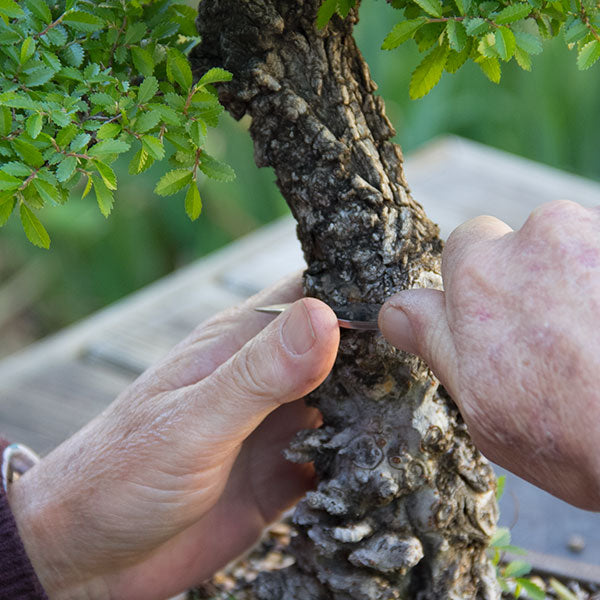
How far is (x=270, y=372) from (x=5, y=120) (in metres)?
0.35

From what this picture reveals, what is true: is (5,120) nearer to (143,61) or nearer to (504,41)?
(143,61)

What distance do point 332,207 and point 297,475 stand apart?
1.58 ft

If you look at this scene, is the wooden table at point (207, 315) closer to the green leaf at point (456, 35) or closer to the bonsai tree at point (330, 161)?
the bonsai tree at point (330, 161)

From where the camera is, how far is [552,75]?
8.16 feet

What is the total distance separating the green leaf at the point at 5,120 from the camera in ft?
2.20

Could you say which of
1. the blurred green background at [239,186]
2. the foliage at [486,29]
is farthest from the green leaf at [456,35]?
the blurred green background at [239,186]

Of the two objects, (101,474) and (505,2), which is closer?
(505,2)

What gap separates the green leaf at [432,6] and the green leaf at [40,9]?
0.32 metres

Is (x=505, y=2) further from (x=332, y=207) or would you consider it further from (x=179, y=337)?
(x=179, y=337)

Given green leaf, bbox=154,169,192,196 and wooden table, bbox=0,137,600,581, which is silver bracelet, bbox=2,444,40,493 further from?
green leaf, bbox=154,169,192,196

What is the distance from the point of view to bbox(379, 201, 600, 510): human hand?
0.63 m

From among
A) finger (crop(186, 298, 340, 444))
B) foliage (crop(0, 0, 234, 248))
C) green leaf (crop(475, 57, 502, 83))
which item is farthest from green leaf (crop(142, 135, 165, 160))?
green leaf (crop(475, 57, 502, 83))

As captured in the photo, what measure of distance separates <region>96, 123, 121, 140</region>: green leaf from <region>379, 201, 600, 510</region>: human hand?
33 cm

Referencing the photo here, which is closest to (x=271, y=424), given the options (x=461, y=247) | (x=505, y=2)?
→ (x=461, y=247)
